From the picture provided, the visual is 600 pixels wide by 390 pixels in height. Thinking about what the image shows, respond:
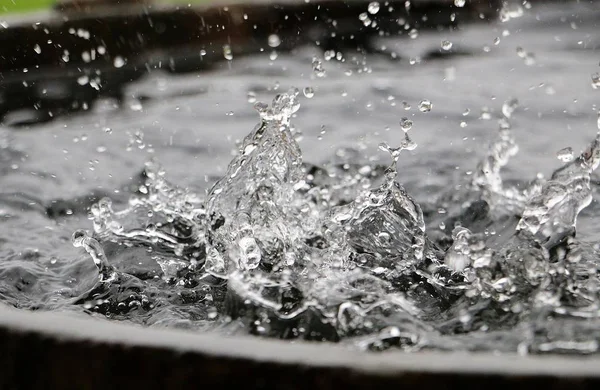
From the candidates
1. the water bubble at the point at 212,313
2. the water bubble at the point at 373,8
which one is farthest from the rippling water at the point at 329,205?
the water bubble at the point at 373,8

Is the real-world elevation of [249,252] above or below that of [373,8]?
below

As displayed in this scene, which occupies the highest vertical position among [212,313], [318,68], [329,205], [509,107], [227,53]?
[227,53]

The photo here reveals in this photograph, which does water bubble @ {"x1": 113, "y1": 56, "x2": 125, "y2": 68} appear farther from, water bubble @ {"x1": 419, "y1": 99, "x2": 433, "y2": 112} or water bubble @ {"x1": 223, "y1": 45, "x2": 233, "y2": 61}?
water bubble @ {"x1": 419, "y1": 99, "x2": 433, "y2": 112}

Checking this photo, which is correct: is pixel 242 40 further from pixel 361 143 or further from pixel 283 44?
pixel 361 143

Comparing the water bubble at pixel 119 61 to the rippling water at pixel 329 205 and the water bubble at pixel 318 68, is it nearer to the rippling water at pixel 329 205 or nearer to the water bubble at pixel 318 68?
the rippling water at pixel 329 205

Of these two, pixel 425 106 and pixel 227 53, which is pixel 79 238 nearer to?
pixel 425 106

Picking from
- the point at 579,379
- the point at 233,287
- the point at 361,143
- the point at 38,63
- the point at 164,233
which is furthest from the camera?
the point at 38,63

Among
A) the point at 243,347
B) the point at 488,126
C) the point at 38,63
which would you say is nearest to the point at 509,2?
the point at 488,126

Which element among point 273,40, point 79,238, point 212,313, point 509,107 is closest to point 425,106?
point 509,107

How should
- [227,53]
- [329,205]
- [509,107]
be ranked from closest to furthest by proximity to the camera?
1. [329,205]
2. [509,107]
3. [227,53]
